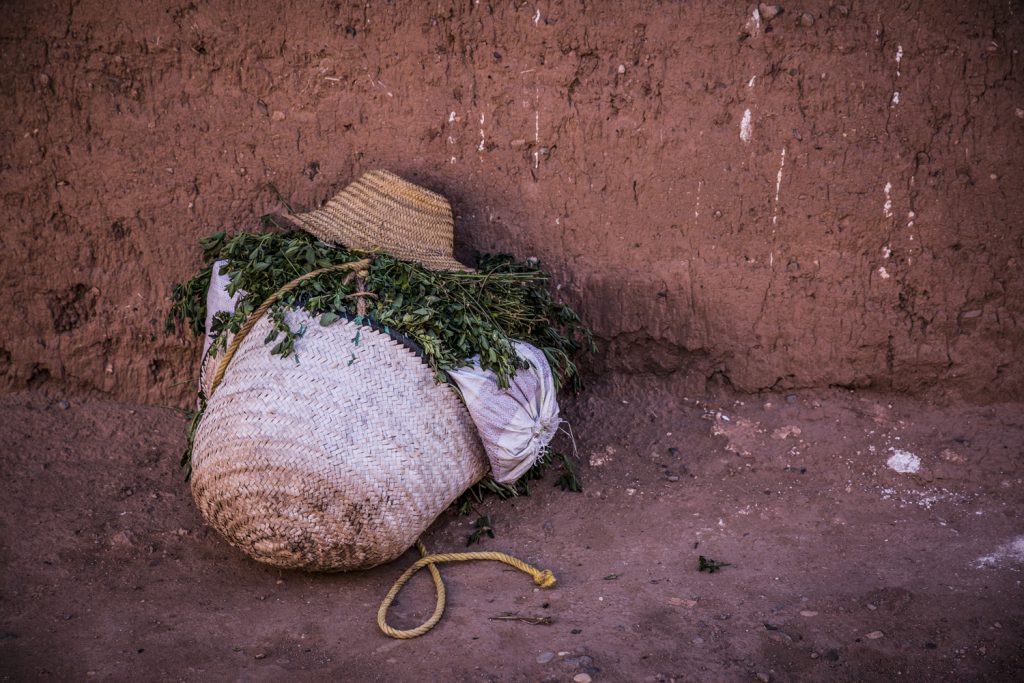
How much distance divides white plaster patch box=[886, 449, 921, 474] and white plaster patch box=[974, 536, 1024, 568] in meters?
0.49

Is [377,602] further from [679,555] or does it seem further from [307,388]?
[679,555]

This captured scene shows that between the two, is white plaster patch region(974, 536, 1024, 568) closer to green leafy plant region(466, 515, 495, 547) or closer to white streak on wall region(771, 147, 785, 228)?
white streak on wall region(771, 147, 785, 228)

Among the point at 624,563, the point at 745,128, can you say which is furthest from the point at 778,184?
the point at 624,563

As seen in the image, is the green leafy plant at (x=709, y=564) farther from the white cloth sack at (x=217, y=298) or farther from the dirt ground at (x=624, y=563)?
the white cloth sack at (x=217, y=298)

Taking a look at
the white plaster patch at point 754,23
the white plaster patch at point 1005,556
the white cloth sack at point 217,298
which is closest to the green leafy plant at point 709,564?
A: the white plaster patch at point 1005,556

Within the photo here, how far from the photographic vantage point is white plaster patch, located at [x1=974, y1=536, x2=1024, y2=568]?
118 inches

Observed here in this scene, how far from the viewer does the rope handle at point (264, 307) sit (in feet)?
9.81

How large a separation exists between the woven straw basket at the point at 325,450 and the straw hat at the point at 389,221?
0.49m

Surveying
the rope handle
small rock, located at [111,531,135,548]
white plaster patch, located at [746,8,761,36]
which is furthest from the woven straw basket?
white plaster patch, located at [746,8,761,36]

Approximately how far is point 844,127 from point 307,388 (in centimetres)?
238

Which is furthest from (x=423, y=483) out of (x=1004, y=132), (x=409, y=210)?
(x=1004, y=132)

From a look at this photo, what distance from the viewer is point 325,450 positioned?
108 inches

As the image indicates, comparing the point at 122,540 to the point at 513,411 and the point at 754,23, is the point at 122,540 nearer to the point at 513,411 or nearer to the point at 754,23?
the point at 513,411

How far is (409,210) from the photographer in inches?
140
